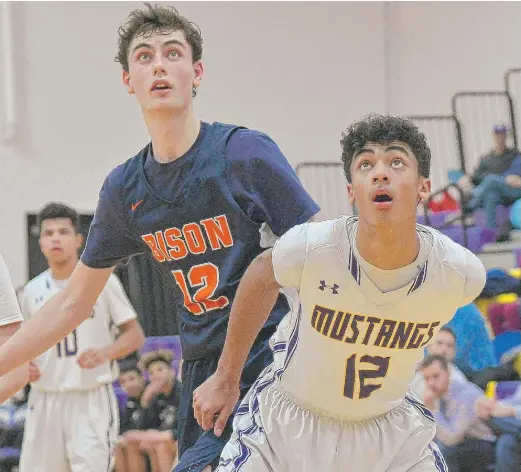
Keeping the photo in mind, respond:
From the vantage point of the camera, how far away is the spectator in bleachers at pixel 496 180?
377 inches

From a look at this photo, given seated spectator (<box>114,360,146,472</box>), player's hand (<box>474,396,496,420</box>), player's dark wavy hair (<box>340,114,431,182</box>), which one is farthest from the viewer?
seated spectator (<box>114,360,146,472</box>)

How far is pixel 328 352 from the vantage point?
2.78m

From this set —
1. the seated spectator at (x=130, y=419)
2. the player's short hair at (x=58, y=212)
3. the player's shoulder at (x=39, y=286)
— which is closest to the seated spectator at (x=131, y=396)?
the seated spectator at (x=130, y=419)

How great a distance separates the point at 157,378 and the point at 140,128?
4227mm

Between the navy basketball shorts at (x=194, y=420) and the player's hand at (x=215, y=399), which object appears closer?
the player's hand at (x=215, y=399)

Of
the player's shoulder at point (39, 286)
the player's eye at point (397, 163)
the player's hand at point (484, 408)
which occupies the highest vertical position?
the player's eye at point (397, 163)

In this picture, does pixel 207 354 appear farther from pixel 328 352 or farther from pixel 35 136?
pixel 35 136

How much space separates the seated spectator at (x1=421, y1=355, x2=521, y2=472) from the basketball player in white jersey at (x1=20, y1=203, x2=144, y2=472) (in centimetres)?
194

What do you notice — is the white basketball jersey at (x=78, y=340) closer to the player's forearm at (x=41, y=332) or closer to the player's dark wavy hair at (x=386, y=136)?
the player's forearm at (x=41, y=332)

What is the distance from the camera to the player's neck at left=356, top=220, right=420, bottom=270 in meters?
2.67

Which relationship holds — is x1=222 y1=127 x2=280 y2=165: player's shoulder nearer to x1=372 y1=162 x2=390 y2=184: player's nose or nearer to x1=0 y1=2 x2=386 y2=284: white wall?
x1=372 y1=162 x2=390 y2=184: player's nose

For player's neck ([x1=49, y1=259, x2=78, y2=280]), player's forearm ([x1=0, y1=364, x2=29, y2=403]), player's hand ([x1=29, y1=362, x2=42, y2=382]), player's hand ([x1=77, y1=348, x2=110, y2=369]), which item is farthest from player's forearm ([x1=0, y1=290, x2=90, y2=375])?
player's neck ([x1=49, y1=259, x2=78, y2=280])

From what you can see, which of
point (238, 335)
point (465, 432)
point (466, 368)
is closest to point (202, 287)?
point (238, 335)

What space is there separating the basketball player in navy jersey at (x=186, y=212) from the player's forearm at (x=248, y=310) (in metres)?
0.28
